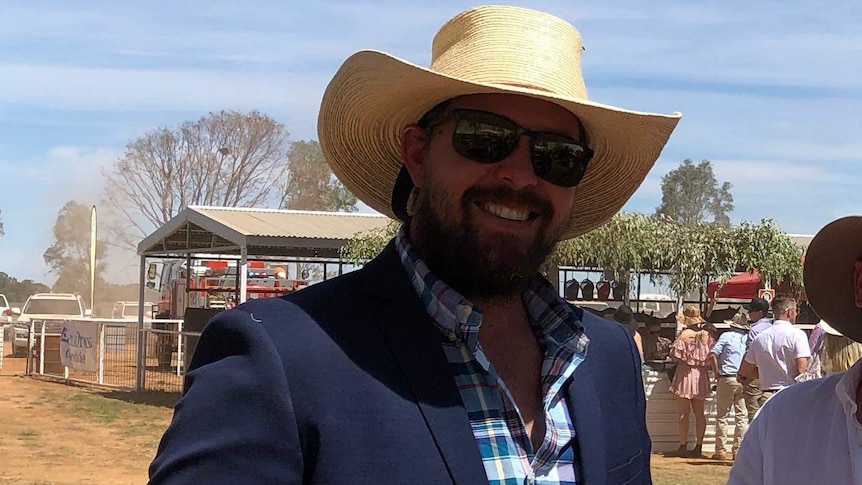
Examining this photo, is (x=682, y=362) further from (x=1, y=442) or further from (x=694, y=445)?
(x=1, y=442)

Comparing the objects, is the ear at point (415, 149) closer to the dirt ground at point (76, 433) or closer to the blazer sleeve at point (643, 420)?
the blazer sleeve at point (643, 420)

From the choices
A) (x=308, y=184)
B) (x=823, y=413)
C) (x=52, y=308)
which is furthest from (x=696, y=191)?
(x=823, y=413)

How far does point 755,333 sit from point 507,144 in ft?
29.4

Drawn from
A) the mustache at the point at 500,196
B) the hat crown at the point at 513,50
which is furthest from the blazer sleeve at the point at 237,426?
the hat crown at the point at 513,50

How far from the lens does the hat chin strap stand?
2416mm

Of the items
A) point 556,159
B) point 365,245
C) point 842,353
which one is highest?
point 365,245

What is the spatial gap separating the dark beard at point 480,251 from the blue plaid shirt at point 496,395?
0.14ft

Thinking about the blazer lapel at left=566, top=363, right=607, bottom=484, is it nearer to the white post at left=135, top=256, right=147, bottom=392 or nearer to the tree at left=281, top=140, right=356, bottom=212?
the white post at left=135, top=256, right=147, bottom=392

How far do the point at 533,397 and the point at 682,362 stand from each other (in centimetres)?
1037

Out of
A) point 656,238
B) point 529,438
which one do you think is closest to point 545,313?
point 529,438

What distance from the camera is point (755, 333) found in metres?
10.3

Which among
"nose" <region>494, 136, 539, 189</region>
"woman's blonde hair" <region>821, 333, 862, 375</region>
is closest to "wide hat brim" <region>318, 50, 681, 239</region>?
"nose" <region>494, 136, 539, 189</region>

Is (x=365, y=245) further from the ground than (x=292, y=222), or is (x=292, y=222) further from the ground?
(x=292, y=222)

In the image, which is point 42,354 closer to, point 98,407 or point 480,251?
point 98,407
